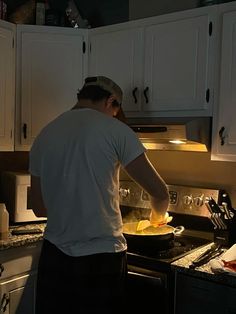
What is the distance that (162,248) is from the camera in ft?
6.48

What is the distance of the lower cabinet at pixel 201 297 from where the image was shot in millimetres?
1660

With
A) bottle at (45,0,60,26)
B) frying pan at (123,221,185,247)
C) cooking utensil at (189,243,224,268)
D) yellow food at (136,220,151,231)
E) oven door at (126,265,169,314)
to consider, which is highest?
bottle at (45,0,60,26)

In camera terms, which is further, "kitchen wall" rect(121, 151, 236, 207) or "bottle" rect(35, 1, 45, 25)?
"bottle" rect(35, 1, 45, 25)

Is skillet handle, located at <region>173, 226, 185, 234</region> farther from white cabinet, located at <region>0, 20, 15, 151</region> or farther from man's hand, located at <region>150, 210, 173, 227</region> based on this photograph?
white cabinet, located at <region>0, 20, 15, 151</region>

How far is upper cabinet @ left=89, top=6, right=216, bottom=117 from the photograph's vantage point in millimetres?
2066

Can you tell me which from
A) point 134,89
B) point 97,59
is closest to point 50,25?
point 97,59

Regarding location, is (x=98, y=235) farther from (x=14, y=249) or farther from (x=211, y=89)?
(x=211, y=89)

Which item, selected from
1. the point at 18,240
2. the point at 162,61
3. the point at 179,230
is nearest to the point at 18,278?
the point at 18,240

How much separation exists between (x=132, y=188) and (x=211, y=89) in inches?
34.4

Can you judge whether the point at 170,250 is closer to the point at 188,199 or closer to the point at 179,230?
the point at 179,230

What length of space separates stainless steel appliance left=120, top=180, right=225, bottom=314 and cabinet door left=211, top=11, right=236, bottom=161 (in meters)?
0.35

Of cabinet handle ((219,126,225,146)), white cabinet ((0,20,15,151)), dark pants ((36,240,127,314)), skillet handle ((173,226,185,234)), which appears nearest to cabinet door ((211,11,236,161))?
cabinet handle ((219,126,225,146))

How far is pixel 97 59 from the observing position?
8.13ft

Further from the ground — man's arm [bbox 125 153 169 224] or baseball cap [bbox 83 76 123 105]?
baseball cap [bbox 83 76 123 105]
